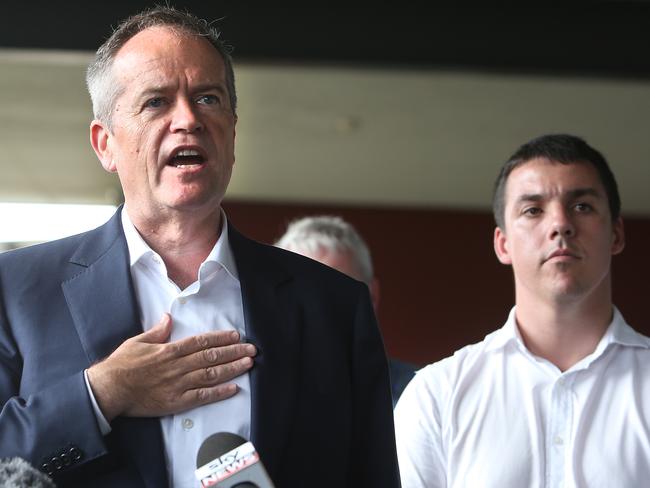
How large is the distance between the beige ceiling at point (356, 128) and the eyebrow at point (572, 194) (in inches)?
104

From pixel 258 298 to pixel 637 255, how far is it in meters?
9.43

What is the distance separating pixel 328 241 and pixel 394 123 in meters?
4.28

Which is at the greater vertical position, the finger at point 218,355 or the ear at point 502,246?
the ear at point 502,246

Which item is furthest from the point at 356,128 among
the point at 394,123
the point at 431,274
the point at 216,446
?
the point at 216,446

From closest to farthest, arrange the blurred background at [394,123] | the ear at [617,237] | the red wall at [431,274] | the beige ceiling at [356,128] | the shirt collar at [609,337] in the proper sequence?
the shirt collar at [609,337], the ear at [617,237], the blurred background at [394,123], the beige ceiling at [356,128], the red wall at [431,274]

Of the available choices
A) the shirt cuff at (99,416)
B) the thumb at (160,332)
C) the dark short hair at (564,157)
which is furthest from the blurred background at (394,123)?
the shirt cuff at (99,416)

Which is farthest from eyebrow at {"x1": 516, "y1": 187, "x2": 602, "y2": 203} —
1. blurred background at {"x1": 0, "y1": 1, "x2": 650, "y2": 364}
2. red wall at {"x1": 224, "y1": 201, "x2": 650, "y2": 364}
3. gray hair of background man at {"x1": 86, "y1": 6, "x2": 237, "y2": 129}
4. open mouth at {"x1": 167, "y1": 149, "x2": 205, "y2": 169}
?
red wall at {"x1": 224, "y1": 201, "x2": 650, "y2": 364}

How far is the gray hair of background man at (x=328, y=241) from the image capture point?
3297mm

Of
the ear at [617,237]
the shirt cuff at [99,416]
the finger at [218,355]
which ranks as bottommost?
the shirt cuff at [99,416]

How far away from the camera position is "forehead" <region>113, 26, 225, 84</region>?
176 centimetres

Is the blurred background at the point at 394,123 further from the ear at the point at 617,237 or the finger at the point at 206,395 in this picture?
the finger at the point at 206,395

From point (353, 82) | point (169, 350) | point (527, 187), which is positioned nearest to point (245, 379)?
point (169, 350)

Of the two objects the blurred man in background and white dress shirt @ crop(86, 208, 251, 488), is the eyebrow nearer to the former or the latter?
the blurred man in background

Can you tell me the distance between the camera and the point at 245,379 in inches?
65.6
